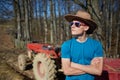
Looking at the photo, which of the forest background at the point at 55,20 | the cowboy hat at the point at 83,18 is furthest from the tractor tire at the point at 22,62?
the cowboy hat at the point at 83,18

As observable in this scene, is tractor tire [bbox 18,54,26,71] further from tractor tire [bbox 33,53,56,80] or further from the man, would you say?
the man

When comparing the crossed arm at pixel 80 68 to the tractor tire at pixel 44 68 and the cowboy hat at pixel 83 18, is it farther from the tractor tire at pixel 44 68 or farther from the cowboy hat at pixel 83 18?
the tractor tire at pixel 44 68

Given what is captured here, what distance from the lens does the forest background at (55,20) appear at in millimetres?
11378

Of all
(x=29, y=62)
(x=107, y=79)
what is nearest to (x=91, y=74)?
(x=107, y=79)

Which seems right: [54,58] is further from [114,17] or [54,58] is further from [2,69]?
[114,17]

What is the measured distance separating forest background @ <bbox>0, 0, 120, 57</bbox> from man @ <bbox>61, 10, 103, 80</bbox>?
24.6 ft

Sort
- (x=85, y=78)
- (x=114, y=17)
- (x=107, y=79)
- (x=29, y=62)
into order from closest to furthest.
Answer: (x=85, y=78), (x=107, y=79), (x=29, y=62), (x=114, y=17)

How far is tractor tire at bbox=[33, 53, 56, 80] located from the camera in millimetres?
8070

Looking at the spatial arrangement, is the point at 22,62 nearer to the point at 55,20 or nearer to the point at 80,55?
the point at 80,55

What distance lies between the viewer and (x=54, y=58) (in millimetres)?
8312

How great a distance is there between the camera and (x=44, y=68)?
8.41 meters

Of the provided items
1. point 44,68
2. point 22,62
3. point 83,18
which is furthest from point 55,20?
point 83,18

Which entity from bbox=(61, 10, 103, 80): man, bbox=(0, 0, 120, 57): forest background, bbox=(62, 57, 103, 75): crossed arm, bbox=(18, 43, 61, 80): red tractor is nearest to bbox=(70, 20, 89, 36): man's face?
bbox=(61, 10, 103, 80): man

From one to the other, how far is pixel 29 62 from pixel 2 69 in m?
1.11
